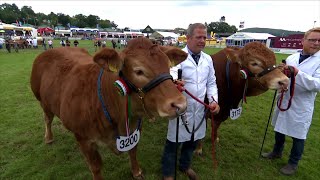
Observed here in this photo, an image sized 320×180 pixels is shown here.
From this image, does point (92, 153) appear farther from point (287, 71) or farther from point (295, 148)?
point (295, 148)

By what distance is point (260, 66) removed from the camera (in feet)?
11.5

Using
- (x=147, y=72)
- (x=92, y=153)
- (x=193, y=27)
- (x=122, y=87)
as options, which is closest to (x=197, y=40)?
(x=193, y=27)

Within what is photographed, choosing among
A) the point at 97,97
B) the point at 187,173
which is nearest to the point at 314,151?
the point at 187,173

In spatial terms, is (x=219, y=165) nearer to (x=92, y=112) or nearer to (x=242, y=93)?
(x=242, y=93)

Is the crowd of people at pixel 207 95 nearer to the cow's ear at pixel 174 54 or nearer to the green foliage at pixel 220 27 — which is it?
the cow's ear at pixel 174 54

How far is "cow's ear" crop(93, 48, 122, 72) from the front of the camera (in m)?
2.12

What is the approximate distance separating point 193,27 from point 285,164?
10.3 feet

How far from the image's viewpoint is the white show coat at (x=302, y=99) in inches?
132

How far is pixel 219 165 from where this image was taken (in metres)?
4.20

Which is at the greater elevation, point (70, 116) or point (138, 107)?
point (138, 107)

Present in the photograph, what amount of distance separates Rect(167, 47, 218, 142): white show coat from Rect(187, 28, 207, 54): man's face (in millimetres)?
111

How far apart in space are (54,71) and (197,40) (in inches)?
96.6

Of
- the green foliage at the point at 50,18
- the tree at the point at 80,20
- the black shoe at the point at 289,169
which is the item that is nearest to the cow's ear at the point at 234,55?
the black shoe at the point at 289,169

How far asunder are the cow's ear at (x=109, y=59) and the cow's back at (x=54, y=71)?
1.51 m
